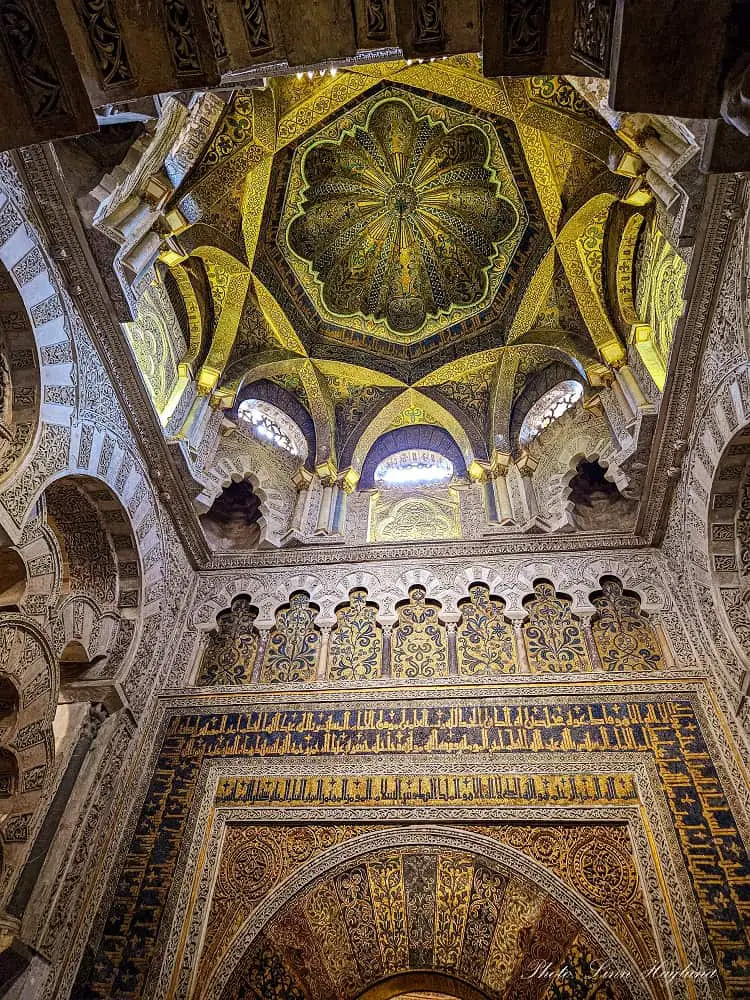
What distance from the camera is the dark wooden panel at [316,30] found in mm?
3225

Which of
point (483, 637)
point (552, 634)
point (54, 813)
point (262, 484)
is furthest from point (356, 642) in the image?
point (54, 813)

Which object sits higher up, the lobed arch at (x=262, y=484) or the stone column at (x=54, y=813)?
the lobed arch at (x=262, y=484)

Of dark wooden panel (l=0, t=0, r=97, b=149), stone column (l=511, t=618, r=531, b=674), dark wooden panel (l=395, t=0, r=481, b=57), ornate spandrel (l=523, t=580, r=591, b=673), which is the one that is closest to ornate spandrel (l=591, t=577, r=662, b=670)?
ornate spandrel (l=523, t=580, r=591, b=673)

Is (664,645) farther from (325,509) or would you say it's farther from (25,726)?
(25,726)

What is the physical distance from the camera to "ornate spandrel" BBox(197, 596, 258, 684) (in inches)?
301

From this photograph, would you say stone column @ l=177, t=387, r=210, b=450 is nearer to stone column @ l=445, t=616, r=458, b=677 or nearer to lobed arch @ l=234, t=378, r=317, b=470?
lobed arch @ l=234, t=378, r=317, b=470

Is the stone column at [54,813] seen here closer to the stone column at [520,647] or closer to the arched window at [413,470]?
the stone column at [520,647]

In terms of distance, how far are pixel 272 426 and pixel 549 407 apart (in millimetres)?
4556

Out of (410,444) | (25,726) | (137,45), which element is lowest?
(25,726)

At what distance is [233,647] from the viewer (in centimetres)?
797

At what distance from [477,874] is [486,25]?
6.32 m

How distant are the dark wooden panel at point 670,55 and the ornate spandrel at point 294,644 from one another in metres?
6.40

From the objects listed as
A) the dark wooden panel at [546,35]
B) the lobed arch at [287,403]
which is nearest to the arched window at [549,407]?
the lobed arch at [287,403]

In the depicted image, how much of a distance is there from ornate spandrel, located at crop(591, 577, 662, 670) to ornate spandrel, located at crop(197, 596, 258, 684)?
14.1 ft
